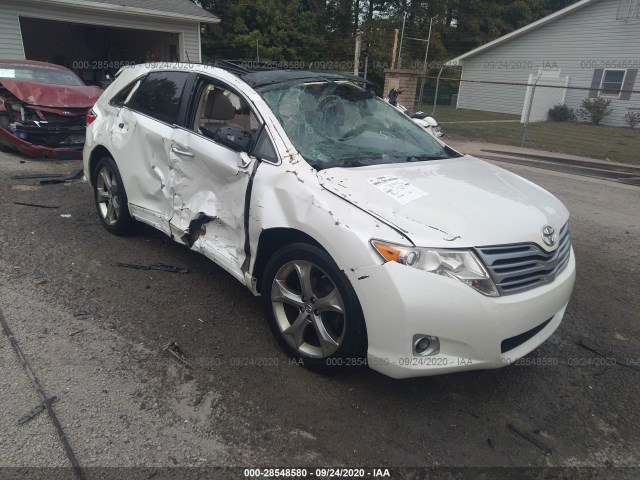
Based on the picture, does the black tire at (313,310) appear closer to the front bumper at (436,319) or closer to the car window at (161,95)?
the front bumper at (436,319)

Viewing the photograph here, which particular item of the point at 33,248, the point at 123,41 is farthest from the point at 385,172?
the point at 123,41

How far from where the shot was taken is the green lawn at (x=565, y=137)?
1302cm

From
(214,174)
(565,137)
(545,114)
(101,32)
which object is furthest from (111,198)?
(101,32)

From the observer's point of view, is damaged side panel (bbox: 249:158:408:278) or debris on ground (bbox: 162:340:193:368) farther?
debris on ground (bbox: 162:340:193:368)

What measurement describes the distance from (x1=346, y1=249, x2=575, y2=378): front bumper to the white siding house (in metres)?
18.3

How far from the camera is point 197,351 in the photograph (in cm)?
316

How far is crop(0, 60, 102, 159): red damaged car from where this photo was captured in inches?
321

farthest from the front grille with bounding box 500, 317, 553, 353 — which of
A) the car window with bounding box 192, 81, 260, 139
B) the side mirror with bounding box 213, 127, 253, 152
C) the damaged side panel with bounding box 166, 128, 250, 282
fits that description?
the car window with bounding box 192, 81, 260, 139

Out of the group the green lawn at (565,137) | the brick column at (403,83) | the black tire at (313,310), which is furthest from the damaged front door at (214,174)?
the brick column at (403,83)

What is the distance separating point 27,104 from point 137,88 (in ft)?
16.1

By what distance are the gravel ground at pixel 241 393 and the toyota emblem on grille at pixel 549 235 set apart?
92 centimetres

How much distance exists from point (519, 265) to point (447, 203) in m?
0.52

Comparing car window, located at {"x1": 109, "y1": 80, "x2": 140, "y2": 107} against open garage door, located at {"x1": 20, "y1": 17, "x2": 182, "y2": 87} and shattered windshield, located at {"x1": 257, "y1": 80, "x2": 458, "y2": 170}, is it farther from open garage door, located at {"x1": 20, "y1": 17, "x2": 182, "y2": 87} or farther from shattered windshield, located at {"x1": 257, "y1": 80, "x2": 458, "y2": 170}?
open garage door, located at {"x1": 20, "y1": 17, "x2": 182, "y2": 87}

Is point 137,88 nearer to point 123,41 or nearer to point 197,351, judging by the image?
point 197,351
